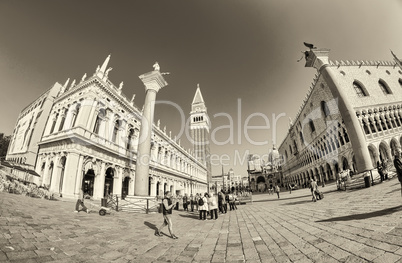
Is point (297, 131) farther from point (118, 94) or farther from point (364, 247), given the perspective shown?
point (364, 247)

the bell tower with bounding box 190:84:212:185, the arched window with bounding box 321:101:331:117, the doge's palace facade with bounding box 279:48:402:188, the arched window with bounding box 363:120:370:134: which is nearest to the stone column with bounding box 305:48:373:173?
the doge's palace facade with bounding box 279:48:402:188

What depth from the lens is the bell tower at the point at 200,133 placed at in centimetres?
7016

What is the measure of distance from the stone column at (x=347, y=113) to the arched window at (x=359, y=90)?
2222 cm

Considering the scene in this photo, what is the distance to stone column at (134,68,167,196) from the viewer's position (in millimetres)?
13102

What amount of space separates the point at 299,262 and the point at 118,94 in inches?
940

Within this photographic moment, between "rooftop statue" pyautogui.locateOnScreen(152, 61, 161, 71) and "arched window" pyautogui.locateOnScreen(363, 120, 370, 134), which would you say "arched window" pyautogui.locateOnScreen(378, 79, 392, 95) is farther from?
"rooftop statue" pyautogui.locateOnScreen(152, 61, 161, 71)

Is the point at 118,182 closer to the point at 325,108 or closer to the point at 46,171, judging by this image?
the point at 46,171

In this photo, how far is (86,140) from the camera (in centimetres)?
1694

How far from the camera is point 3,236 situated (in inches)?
146

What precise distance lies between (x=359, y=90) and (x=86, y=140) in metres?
40.2

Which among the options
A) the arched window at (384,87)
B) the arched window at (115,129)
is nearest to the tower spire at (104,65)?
the arched window at (115,129)

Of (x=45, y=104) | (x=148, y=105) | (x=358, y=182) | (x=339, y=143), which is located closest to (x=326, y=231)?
(x=358, y=182)

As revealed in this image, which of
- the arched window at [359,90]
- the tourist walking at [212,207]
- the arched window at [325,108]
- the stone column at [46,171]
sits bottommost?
the tourist walking at [212,207]

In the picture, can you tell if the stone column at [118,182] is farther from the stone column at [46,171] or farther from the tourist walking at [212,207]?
the tourist walking at [212,207]
